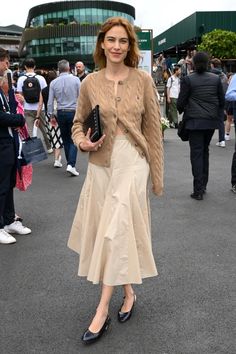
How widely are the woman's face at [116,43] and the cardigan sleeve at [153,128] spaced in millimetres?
228

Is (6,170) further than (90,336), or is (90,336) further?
(6,170)

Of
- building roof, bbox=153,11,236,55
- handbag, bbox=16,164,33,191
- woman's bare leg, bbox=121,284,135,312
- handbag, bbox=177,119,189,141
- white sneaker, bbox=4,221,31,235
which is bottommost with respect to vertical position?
white sneaker, bbox=4,221,31,235

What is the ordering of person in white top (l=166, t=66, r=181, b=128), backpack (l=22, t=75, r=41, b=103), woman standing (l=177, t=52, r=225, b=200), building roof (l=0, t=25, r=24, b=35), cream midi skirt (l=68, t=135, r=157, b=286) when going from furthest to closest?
building roof (l=0, t=25, r=24, b=35) < person in white top (l=166, t=66, r=181, b=128) < backpack (l=22, t=75, r=41, b=103) < woman standing (l=177, t=52, r=225, b=200) < cream midi skirt (l=68, t=135, r=157, b=286)

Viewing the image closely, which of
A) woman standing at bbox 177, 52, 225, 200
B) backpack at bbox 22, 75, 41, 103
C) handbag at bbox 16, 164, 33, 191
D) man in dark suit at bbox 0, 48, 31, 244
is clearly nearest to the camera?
man in dark suit at bbox 0, 48, 31, 244

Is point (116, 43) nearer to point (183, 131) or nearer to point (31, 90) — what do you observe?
point (183, 131)

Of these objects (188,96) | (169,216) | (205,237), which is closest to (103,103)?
(205,237)

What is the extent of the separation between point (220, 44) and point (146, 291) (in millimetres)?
27293

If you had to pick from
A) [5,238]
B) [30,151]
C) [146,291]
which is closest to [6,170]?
[30,151]

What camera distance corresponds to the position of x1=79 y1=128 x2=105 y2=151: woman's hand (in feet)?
9.55

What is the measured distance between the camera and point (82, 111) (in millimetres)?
3180

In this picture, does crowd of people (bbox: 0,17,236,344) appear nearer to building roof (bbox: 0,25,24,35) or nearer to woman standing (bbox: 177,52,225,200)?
woman standing (bbox: 177,52,225,200)

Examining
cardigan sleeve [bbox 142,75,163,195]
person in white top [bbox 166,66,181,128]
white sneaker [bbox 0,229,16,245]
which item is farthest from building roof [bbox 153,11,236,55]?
cardigan sleeve [bbox 142,75,163,195]

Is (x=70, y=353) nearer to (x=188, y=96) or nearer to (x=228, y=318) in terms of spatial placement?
(x=228, y=318)

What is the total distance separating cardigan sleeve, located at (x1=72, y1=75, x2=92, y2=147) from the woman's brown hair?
0.58ft
